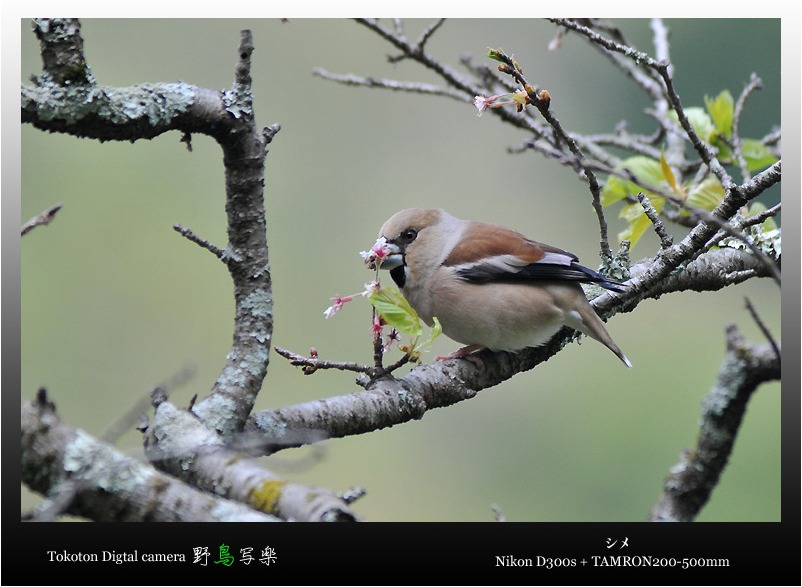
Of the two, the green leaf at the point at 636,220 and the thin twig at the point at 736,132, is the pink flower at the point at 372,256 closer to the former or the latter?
the green leaf at the point at 636,220

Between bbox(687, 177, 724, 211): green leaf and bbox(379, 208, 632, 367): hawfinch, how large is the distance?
0.66 meters

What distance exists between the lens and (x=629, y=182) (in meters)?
3.53

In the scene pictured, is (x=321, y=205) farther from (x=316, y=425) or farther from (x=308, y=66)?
(x=316, y=425)

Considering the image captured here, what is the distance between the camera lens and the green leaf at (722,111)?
Answer: 3688 millimetres

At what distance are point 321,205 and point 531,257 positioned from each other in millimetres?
2131

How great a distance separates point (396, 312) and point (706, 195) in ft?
5.91

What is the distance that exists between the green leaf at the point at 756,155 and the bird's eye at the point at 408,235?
5.34 feet

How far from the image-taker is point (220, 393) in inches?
90.1

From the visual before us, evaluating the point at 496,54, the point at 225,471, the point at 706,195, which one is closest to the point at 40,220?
the point at 225,471

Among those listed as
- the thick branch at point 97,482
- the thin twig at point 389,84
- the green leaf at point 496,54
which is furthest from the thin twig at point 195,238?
the thin twig at point 389,84

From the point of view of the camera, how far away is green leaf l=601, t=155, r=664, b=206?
11.3ft

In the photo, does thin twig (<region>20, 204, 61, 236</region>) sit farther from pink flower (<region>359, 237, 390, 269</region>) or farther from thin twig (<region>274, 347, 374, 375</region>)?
pink flower (<region>359, 237, 390, 269</region>)

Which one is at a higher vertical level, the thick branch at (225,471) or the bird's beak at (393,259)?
the bird's beak at (393,259)

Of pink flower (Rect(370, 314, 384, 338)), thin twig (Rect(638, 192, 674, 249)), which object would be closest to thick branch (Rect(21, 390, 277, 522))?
pink flower (Rect(370, 314, 384, 338))
